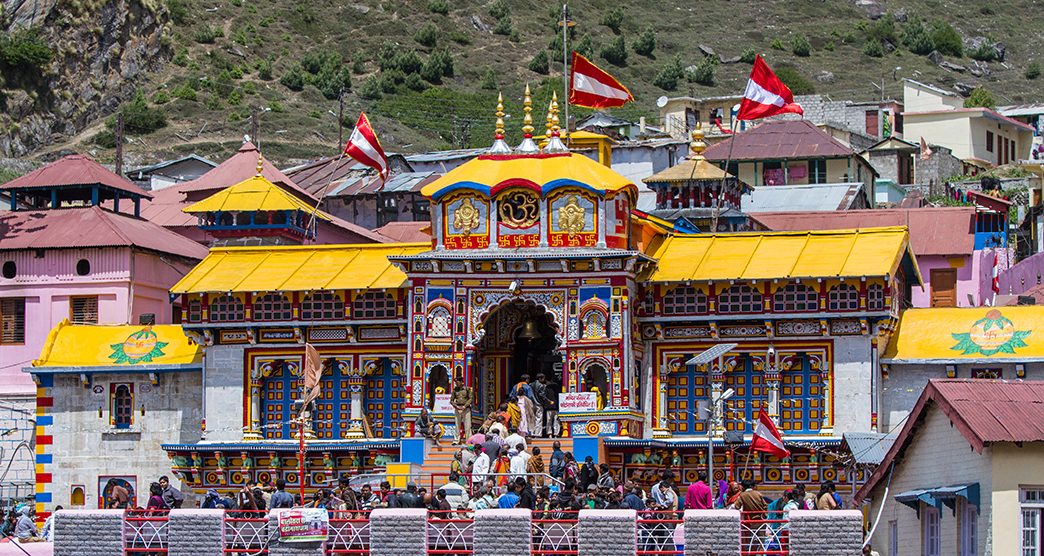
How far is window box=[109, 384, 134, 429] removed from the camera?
63.1 m

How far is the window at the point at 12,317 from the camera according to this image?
229 ft

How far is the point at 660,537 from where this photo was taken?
42.3 metres

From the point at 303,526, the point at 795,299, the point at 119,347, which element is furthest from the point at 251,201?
the point at 303,526

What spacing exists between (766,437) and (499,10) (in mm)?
120321

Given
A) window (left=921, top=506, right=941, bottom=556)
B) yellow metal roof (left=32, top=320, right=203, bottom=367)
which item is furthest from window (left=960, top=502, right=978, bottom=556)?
yellow metal roof (left=32, top=320, right=203, bottom=367)

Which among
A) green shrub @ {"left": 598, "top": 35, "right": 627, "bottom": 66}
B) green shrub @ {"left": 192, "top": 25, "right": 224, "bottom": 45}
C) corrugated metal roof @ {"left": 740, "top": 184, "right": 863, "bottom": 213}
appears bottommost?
corrugated metal roof @ {"left": 740, "top": 184, "right": 863, "bottom": 213}

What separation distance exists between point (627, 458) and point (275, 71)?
96853 mm

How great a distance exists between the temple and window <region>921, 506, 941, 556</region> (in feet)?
35.6

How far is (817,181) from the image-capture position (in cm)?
9581

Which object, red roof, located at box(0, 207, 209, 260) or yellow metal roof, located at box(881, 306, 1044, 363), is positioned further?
red roof, located at box(0, 207, 209, 260)

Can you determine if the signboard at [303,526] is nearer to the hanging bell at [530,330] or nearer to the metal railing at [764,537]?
the metal railing at [764,537]

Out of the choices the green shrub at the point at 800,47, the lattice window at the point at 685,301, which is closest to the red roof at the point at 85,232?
the lattice window at the point at 685,301

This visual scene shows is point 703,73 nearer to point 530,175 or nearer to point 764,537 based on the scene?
point 530,175

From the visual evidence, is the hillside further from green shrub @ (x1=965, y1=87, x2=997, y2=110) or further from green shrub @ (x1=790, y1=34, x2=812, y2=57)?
green shrub @ (x1=965, y1=87, x2=997, y2=110)
